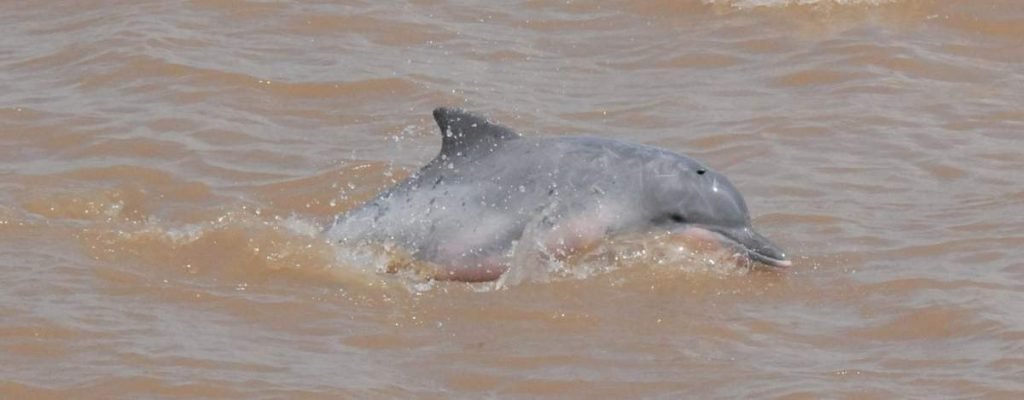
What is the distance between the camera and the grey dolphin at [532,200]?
37.3ft

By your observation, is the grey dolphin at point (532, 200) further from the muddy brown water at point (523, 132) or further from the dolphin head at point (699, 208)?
the muddy brown water at point (523, 132)

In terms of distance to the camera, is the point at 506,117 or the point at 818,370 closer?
the point at 818,370

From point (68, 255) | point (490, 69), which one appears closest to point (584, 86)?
point (490, 69)

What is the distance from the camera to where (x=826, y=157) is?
45.9ft

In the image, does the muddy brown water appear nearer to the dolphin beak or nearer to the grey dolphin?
the dolphin beak

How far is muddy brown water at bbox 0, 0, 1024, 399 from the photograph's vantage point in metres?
9.89

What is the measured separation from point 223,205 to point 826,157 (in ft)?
13.4

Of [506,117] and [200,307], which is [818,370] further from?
[506,117]

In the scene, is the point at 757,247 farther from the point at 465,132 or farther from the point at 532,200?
the point at 465,132

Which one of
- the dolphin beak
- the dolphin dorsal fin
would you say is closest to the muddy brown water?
the dolphin beak

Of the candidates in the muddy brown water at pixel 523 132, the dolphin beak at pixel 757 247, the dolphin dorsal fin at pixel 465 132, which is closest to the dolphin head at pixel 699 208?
the dolphin beak at pixel 757 247

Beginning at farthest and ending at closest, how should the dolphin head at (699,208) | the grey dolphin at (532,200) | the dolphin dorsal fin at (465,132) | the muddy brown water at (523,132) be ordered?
1. the dolphin dorsal fin at (465,132)
2. the dolphin head at (699,208)
3. the grey dolphin at (532,200)
4. the muddy brown water at (523,132)

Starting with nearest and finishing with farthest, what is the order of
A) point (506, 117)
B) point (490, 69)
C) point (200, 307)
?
point (200, 307), point (506, 117), point (490, 69)

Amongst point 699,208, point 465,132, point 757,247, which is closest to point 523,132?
A: point 465,132
